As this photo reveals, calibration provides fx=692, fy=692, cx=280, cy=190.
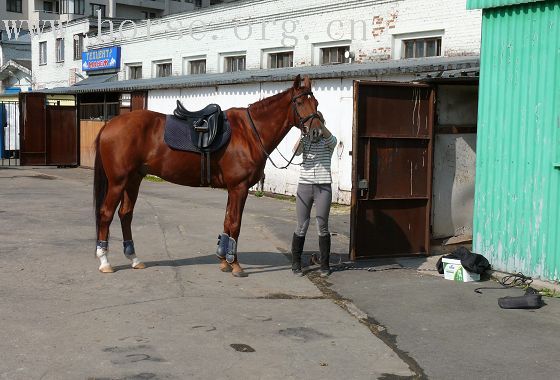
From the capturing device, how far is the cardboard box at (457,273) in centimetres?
856

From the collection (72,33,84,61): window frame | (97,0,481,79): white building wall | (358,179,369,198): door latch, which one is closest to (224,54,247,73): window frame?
(97,0,481,79): white building wall

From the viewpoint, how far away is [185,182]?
868 centimetres

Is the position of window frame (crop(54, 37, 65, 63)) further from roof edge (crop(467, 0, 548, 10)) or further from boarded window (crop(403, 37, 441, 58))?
roof edge (crop(467, 0, 548, 10))

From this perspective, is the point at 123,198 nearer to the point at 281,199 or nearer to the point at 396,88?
the point at 396,88

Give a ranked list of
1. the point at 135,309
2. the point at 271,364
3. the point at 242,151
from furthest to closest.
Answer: the point at 242,151
the point at 135,309
the point at 271,364

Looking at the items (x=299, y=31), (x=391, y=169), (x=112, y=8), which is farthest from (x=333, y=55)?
(x=112, y=8)

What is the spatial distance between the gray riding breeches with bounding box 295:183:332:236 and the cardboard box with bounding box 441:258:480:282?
1597 mm

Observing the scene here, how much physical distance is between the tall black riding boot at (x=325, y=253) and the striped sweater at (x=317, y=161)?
2.44ft

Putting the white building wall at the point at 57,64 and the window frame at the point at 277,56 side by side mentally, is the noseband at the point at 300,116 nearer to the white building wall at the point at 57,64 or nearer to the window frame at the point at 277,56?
the window frame at the point at 277,56

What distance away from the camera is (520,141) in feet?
27.6

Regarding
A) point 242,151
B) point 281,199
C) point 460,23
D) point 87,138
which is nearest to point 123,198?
point 242,151

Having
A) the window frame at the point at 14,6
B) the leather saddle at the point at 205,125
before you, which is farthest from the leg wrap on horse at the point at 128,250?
the window frame at the point at 14,6

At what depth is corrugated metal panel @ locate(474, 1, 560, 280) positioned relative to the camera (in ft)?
26.2

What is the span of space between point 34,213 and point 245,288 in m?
6.85
